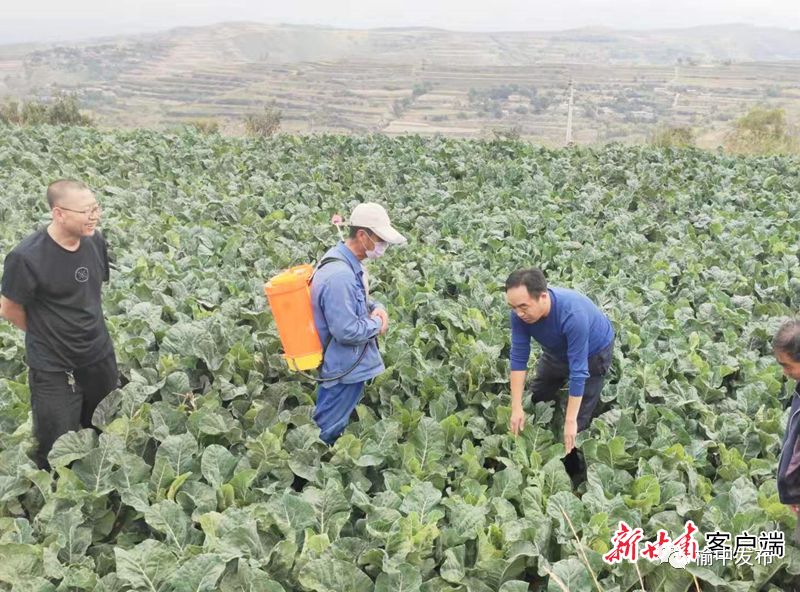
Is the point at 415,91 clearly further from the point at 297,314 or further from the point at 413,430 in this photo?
the point at 297,314

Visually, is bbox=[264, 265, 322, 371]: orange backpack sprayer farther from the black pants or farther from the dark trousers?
the dark trousers

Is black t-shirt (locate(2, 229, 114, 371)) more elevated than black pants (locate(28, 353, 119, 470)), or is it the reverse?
black t-shirt (locate(2, 229, 114, 371))

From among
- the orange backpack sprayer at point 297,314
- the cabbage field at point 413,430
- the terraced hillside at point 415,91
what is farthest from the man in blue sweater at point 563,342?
the terraced hillside at point 415,91

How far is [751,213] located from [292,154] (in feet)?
30.3

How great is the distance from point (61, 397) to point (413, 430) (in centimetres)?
228

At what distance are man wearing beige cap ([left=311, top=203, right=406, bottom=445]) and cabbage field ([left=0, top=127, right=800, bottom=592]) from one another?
0.44 metres

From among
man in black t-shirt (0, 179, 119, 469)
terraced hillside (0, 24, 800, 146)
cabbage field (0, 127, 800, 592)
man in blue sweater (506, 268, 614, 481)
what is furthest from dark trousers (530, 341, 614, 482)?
terraced hillside (0, 24, 800, 146)

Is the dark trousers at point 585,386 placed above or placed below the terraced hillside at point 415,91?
below

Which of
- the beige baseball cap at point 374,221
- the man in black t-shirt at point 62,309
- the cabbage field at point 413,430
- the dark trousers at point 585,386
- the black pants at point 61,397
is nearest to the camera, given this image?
the cabbage field at point 413,430

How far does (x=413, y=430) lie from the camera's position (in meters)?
5.17

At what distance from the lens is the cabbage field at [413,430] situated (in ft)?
12.4

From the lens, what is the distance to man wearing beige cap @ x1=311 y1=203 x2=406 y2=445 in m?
4.31

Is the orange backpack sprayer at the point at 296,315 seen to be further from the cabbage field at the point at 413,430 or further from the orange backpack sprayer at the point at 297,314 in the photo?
the cabbage field at the point at 413,430

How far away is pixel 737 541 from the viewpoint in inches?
156
